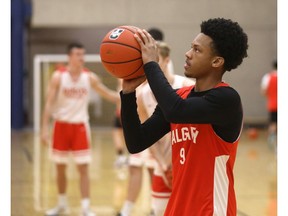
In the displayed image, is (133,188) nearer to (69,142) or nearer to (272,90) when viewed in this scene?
(69,142)

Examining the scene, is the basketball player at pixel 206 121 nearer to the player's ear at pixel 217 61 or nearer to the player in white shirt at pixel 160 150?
the player's ear at pixel 217 61

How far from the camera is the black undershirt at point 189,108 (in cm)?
265

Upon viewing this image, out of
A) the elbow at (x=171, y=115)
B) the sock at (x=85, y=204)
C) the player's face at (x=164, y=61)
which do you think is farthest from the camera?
the sock at (x=85, y=204)

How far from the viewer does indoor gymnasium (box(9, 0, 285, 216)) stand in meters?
6.96

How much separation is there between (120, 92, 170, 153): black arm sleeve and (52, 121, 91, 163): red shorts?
13.1 ft

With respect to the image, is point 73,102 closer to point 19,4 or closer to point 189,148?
point 189,148

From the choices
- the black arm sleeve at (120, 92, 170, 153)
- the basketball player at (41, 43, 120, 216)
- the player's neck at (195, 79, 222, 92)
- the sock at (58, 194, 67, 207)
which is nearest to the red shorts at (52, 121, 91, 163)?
the basketball player at (41, 43, 120, 216)

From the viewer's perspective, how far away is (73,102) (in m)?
7.12

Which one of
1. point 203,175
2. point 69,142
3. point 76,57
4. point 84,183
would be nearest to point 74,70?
point 76,57

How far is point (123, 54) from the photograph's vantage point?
2.87 meters

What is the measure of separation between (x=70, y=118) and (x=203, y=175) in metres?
4.51

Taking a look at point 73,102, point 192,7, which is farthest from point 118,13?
point 73,102

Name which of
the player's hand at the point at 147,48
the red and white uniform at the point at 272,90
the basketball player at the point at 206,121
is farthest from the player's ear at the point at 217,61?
the red and white uniform at the point at 272,90

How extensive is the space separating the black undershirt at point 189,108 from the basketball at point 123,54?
114 mm
